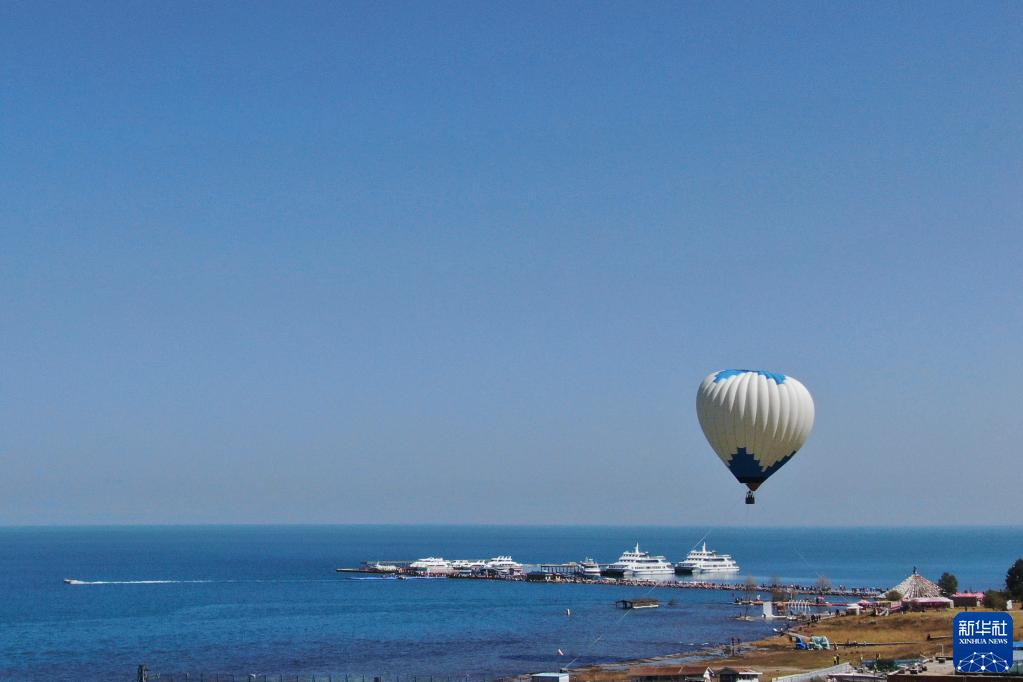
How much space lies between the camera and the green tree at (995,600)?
93.6 meters

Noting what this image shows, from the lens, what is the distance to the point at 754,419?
49.1 metres

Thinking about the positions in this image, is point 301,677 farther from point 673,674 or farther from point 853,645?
point 853,645

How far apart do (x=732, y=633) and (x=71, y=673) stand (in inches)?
2012

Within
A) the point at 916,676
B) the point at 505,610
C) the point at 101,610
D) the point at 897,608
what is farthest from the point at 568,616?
the point at 916,676

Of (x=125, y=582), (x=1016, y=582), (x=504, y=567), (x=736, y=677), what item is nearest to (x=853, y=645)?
(x=736, y=677)

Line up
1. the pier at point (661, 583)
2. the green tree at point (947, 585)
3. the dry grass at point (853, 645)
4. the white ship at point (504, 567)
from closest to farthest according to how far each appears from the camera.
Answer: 1. the dry grass at point (853, 645)
2. the green tree at point (947, 585)
3. the pier at point (661, 583)
4. the white ship at point (504, 567)

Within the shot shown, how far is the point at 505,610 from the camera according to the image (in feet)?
413

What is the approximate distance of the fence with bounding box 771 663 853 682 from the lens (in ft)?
196

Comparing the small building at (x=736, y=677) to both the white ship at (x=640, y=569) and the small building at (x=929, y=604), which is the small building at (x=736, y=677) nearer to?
the small building at (x=929, y=604)

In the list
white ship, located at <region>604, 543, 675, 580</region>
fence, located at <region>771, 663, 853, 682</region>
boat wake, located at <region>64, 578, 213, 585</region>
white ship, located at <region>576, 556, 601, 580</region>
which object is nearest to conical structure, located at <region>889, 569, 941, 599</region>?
Result: fence, located at <region>771, 663, 853, 682</region>

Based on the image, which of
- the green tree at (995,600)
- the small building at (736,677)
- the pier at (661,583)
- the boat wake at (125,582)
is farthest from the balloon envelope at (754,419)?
the boat wake at (125,582)

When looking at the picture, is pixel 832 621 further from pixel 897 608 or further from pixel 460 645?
pixel 460 645

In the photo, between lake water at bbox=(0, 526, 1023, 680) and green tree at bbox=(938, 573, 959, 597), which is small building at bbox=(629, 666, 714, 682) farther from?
green tree at bbox=(938, 573, 959, 597)

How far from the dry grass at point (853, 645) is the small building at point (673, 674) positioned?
51.6 inches
